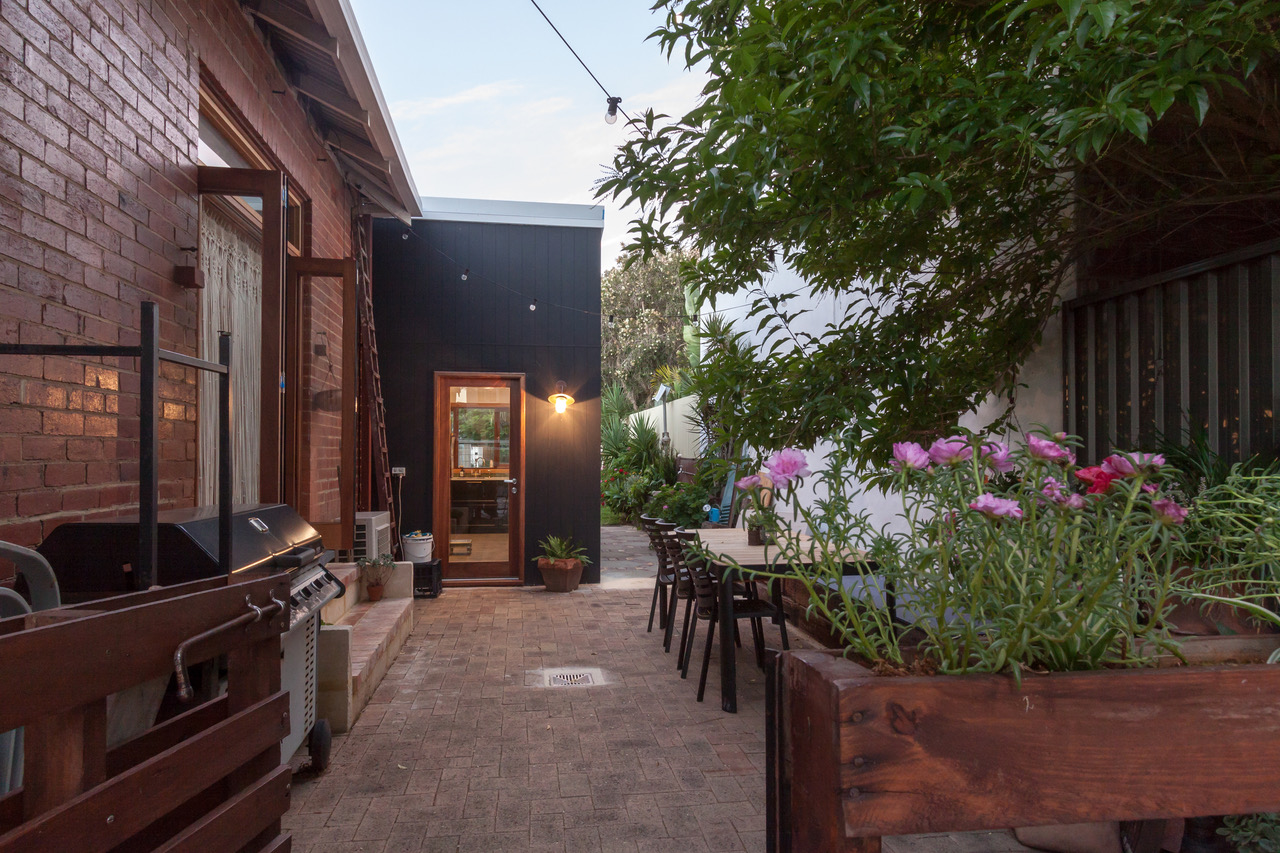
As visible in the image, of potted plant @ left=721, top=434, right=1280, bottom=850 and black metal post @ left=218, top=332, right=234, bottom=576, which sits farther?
black metal post @ left=218, top=332, right=234, bottom=576

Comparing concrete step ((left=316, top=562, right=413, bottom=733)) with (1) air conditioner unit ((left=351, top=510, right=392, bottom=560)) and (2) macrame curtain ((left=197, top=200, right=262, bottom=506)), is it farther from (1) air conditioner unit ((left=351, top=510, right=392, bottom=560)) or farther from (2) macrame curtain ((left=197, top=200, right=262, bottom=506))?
(2) macrame curtain ((left=197, top=200, right=262, bottom=506))

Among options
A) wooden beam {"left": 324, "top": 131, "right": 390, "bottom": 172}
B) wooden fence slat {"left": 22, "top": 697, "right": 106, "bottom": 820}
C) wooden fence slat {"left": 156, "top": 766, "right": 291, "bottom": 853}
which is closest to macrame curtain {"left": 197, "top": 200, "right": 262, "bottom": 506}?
wooden beam {"left": 324, "top": 131, "right": 390, "bottom": 172}

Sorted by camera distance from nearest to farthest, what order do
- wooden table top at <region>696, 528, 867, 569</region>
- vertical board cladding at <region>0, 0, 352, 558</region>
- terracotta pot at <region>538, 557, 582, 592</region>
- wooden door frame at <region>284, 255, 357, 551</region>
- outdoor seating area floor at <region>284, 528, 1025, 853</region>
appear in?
vertical board cladding at <region>0, 0, 352, 558</region> → outdoor seating area floor at <region>284, 528, 1025, 853</region> → wooden door frame at <region>284, 255, 357, 551</region> → wooden table top at <region>696, 528, 867, 569</region> → terracotta pot at <region>538, 557, 582, 592</region>

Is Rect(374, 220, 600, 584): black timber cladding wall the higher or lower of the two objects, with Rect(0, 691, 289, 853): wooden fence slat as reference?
higher

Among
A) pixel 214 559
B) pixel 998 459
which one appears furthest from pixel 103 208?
pixel 998 459

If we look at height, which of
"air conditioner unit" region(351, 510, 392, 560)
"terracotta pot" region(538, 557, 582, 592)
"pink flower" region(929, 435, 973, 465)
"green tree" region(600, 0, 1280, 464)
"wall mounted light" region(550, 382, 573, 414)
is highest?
"green tree" region(600, 0, 1280, 464)

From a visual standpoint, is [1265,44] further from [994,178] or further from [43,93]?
[43,93]

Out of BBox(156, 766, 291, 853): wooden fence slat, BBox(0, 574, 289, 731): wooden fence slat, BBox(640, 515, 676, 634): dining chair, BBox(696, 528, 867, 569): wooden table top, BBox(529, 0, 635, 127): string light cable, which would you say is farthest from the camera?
BBox(529, 0, 635, 127): string light cable

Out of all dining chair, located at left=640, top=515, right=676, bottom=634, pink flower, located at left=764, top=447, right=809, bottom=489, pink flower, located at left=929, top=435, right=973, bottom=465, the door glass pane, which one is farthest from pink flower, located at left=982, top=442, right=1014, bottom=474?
the door glass pane

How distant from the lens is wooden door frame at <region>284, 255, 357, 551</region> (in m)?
4.09

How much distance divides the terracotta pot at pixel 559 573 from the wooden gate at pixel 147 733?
5743 mm

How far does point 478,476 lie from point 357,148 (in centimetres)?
332

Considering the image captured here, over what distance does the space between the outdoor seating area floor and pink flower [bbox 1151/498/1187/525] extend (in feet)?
6.62

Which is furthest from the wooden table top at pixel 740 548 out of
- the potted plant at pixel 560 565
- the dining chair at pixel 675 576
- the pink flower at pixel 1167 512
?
the pink flower at pixel 1167 512
